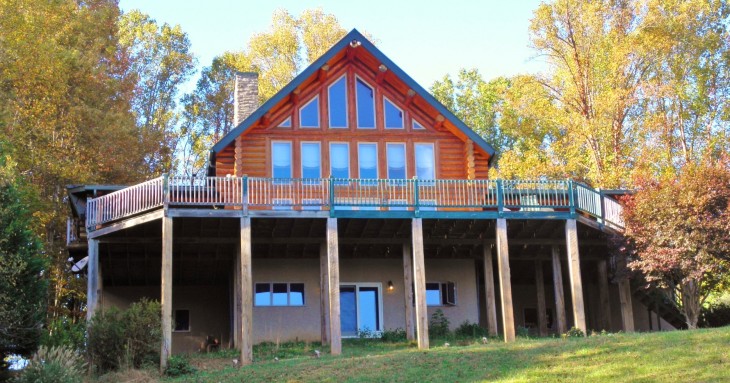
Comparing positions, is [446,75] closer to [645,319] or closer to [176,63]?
[176,63]

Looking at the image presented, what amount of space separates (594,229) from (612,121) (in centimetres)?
1251

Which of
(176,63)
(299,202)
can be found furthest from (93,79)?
(299,202)

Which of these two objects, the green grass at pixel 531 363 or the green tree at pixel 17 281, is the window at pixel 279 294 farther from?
the green tree at pixel 17 281

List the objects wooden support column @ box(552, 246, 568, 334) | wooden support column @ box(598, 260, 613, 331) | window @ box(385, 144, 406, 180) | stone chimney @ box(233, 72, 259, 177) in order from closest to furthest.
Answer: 1. wooden support column @ box(552, 246, 568, 334)
2. window @ box(385, 144, 406, 180)
3. wooden support column @ box(598, 260, 613, 331)
4. stone chimney @ box(233, 72, 259, 177)

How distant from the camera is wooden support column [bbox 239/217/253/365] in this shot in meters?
25.8

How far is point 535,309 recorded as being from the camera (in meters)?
36.8

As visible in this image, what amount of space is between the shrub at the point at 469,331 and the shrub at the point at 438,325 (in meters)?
0.42

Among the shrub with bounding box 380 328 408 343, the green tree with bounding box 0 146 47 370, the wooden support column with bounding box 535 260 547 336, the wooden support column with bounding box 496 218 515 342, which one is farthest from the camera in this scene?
the wooden support column with bounding box 535 260 547 336

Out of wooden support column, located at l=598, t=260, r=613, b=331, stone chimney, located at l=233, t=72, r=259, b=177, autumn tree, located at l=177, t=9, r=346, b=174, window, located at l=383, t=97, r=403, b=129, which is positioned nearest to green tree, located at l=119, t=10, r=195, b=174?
autumn tree, located at l=177, t=9, r=346, b=174

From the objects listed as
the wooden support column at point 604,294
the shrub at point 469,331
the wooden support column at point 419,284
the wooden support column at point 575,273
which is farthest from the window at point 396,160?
the wooden support column at point 604,294

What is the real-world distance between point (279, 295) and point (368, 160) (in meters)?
5.31

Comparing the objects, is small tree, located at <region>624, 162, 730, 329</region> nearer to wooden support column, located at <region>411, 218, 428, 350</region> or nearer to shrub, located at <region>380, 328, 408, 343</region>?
wooden support column, located at <region>411, 218, 428, 350</region>

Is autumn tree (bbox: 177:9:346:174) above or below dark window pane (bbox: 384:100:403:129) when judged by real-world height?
above

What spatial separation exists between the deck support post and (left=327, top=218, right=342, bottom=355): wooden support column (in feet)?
14.1
